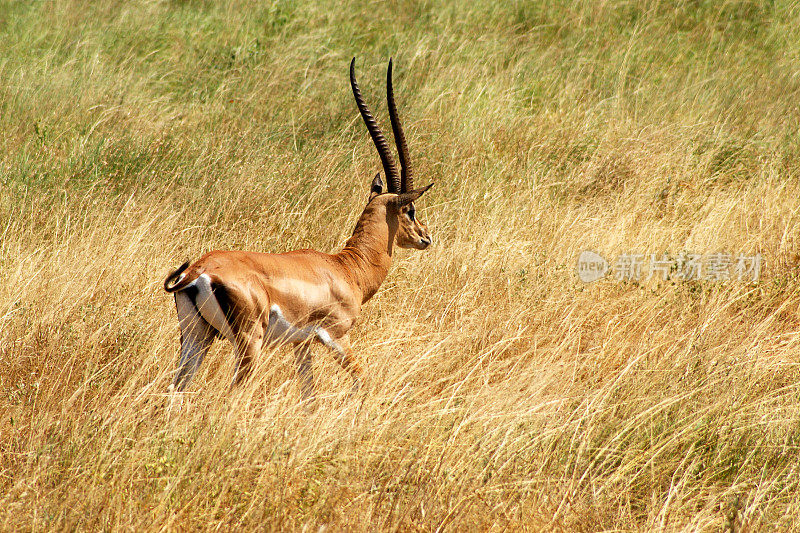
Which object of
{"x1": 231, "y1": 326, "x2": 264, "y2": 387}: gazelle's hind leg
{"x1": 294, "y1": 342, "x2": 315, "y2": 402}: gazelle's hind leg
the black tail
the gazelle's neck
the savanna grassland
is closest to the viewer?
the savanna grassland

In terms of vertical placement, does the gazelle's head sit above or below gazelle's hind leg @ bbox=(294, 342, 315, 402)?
above

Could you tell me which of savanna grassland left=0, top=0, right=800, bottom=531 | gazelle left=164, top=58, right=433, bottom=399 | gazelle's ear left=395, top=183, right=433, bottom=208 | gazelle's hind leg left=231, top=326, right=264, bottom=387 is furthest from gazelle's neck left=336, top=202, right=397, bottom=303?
gazelle's hind leg left=231, top=326, right=264, bottom=387

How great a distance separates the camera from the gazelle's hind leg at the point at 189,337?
395cm

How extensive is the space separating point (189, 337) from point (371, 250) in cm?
128

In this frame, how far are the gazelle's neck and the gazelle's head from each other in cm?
6

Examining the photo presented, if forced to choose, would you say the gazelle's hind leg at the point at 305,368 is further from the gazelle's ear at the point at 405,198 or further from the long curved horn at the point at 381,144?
the long curved horn at the point at 381,144

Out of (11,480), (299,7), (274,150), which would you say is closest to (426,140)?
(274,150)

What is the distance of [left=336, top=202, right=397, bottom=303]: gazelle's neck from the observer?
4.79 m

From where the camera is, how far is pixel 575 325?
16.5 feet

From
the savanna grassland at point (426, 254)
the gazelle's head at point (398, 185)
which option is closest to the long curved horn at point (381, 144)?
the gazelle's head at point (398, 185)

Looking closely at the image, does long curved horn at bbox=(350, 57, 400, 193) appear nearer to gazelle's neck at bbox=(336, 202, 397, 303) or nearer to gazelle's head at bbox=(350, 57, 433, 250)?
gazelle's head at bbox=(350, 57, 433, 250)

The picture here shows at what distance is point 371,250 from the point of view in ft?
16.0

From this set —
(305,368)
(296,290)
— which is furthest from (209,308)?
(305,368)

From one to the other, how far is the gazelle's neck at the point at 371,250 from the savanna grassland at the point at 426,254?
0.34m
